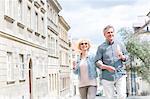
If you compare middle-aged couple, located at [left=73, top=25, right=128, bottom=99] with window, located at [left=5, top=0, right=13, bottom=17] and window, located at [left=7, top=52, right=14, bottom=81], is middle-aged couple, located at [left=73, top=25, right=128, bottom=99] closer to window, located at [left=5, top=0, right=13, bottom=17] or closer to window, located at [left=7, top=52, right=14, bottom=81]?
window, located at [left=5, top=0, right=13, bottom=17]

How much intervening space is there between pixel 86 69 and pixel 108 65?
462 mm

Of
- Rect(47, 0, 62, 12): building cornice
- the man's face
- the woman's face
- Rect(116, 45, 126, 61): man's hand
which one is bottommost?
Rect(116, 45, 126, 61): man's hand

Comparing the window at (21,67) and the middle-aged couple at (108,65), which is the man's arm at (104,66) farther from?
the window at (21,67)

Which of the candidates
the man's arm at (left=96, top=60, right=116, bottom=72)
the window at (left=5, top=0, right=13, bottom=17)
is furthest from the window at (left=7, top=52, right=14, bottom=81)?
the man's arm at (left=96, top=60, right=116, bottom=72)

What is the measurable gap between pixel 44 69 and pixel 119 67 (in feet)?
101

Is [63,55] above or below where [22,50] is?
above

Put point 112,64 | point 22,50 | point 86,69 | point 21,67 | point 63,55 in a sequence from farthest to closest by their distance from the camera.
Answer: point 63,55
point 22,50
point 21,67
point 86,69
point 112,64

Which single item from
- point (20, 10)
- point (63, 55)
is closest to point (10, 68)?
point (20, 10)

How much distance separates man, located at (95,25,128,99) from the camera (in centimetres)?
618

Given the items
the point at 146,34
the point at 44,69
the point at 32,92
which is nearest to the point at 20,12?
the point at 32,92

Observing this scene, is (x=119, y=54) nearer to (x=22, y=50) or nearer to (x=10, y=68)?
(x=10, y=68)

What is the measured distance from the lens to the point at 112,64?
246 inches

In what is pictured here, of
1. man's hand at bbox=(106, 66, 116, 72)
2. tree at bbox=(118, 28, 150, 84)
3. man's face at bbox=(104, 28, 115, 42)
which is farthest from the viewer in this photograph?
tree at bbox=(118, 28, 150, 84)

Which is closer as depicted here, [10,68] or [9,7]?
[9,7]
